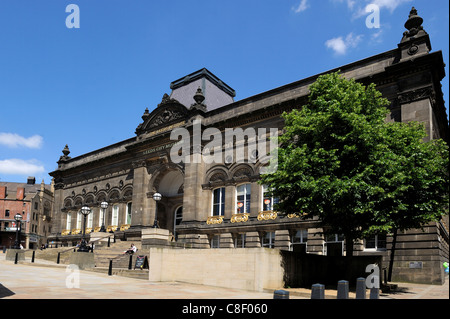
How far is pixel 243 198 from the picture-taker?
102ft

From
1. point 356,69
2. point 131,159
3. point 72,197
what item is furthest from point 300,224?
point 72,197

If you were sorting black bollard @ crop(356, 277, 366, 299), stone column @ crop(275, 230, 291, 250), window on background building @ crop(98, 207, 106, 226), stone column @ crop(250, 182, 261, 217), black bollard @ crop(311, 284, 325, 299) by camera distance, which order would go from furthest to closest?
window on background building @ crop(98, 207, 106, 226)
stone column @ crop(250, 182, 261, 217)
stone column @ crop(275, 230, 291, 250)
black bollard @ crop(356, 277, 366, 299)
black bollard @ crop(311, 284, 325, 299)

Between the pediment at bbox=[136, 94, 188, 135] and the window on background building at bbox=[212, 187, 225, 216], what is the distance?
754cm

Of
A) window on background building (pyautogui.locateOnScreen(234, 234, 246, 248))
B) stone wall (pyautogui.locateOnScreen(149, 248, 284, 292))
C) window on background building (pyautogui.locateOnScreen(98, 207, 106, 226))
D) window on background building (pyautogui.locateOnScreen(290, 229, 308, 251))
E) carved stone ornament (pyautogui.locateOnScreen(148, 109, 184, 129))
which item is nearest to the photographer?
stone wall (pyautogui.locateOnScreen(149, 248, 284, 292))

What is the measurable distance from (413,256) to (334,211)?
27.5 ft

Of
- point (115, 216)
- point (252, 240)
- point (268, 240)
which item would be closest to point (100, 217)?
point (115, 216)

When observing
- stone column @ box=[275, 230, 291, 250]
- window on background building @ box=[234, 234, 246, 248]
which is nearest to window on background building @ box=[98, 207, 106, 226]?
window on background building @ box=[234, 234, 246, 248]

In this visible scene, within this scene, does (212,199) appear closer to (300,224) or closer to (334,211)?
(300,224)

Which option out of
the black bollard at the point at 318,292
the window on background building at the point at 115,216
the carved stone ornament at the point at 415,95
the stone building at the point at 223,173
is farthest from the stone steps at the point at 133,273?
the window on background building at the point at 115,216

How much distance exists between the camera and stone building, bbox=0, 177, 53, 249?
262ft

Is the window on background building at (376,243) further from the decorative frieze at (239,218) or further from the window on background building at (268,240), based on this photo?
the decorative frieze at (239,218)

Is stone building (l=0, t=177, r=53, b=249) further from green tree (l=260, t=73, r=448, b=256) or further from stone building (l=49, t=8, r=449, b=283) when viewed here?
green tree (l=260, t=73, r=448, b=256)

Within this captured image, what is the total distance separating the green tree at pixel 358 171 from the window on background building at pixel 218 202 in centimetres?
1422

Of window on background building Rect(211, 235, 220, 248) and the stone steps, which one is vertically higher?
window on background building Rect(211, 235, 220, 248)
